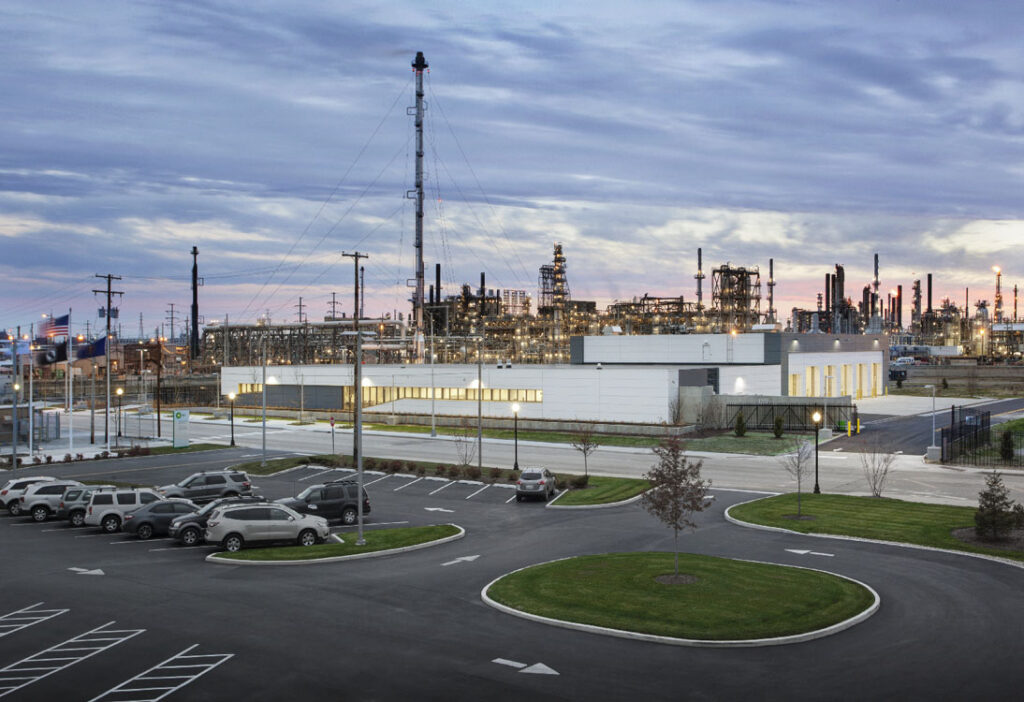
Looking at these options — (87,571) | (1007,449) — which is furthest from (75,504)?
(1007,449)

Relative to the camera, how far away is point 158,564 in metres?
25.1

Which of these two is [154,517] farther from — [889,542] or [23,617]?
[889,542]

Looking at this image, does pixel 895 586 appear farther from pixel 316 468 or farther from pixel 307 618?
pixel 316 468

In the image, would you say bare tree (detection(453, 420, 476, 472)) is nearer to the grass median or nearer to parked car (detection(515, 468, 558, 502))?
parked car (detection(515, 468, 558, 502))

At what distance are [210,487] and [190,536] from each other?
9099mm

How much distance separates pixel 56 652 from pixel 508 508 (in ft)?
71.0

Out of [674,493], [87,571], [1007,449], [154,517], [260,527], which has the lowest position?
[87,571]

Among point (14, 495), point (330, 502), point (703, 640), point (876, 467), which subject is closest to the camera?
point (703, 640)

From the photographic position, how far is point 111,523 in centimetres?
3075

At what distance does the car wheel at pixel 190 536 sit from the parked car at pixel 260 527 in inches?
52.4

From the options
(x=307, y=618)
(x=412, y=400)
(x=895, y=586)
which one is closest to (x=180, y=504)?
(x=307, y=618)

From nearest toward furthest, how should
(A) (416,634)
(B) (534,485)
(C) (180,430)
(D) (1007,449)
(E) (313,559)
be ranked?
1. (A) (416,634)
2. (E) (313,559)
3. (B) (534,485)
4. (D) (1007,449)
5. (C) (180,430)

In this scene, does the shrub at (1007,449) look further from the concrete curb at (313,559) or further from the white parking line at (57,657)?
the white parking line at (57,657)

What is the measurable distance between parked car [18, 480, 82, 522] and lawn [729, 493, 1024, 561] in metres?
28.5
